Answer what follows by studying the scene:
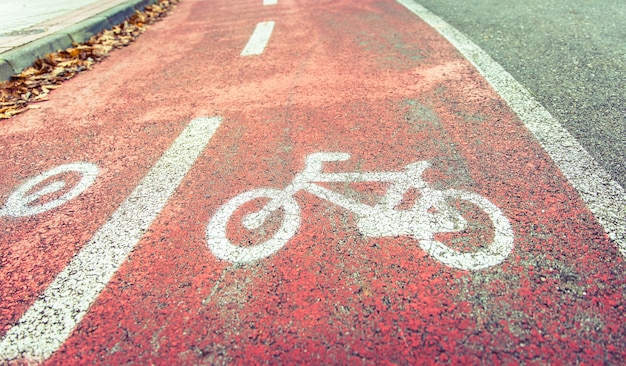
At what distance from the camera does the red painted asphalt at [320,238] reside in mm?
1614

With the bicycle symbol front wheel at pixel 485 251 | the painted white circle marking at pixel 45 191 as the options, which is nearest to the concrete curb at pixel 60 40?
the painted white circle marking at pixel 45 191

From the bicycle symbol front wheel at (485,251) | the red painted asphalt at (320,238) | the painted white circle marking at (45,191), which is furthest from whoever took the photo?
the painted white circle marking at (45,191)

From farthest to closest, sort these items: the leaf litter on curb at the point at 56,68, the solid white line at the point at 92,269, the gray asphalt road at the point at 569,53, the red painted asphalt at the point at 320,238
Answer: the leaf litter on curb at the point at 56,68 → the gray asphalt road at the point at 569,53 → the solid white line at the point at 92,269 → the red painted asphalt at the point at 320,238

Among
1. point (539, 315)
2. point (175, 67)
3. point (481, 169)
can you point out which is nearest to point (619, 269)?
point (539, 315)

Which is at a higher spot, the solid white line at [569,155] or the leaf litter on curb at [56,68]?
the leaf litter on curb at [56,68]

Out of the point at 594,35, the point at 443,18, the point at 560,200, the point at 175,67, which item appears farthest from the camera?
the point at 443,18

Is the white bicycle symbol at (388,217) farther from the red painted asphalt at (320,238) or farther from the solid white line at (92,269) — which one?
the solid white line at (92,269)

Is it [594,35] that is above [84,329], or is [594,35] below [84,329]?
above

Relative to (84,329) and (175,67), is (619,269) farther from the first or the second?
(175,67)

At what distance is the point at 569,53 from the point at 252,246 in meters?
4.01

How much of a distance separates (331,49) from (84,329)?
4145mm

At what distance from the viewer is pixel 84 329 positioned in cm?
175

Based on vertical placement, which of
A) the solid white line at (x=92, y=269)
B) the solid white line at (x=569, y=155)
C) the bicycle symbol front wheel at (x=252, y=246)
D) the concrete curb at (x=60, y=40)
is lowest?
the solid white line at (x=92, y=269)

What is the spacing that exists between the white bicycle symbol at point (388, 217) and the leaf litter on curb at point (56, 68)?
3258 millimetres
